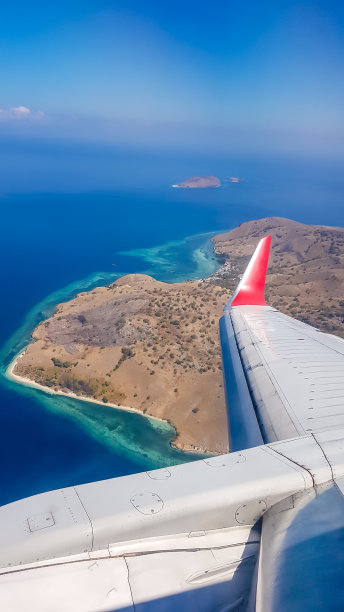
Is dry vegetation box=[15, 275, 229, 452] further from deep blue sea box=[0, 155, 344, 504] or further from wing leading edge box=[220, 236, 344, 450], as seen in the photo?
wing leading edge box=[220, 236, 344, 450]

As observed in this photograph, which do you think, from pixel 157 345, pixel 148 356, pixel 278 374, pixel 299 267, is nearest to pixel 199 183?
pixel 299 267

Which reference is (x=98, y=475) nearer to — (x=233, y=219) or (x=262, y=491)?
(x=262, y=491)

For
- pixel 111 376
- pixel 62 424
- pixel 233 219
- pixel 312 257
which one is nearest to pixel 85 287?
pixel 111 376

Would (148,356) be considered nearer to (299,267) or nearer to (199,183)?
(299,267)

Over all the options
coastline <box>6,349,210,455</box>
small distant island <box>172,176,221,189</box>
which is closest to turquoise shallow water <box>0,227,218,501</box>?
coastline <box>6,349,210,455</box>

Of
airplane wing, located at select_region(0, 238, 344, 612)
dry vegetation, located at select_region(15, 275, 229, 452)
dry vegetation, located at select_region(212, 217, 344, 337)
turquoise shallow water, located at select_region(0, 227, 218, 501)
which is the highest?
airplane wing, located at select_region(0, 238, 344, 612)

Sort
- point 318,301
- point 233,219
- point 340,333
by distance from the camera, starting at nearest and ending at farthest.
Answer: point 340,333 → point 318,301 → point 233,219
